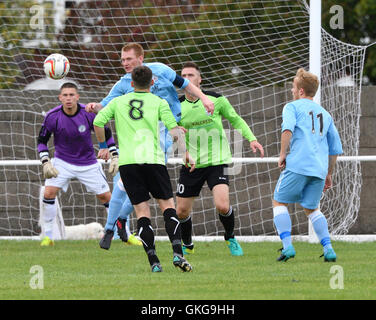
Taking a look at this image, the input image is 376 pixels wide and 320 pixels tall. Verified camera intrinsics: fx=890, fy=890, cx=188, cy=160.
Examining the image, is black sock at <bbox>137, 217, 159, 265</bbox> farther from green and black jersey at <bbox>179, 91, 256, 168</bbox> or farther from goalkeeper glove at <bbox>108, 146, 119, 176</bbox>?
goalkeeper glove at <bbox>108, 146, 119, 176</bbox>

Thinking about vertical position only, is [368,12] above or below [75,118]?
above

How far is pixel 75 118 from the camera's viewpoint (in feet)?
35.8

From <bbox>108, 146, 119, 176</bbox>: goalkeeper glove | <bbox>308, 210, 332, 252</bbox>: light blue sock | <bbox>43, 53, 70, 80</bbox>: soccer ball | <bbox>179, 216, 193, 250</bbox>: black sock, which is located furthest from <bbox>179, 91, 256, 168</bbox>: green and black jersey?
<bbox>43, 53, 70, 80</bbox>: soccer ball

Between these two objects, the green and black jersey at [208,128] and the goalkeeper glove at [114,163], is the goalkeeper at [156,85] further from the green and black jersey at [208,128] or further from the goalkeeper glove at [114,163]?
the goalkeeper glove at [114,163]

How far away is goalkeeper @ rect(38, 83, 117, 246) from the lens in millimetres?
10883

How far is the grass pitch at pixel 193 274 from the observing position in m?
6.23

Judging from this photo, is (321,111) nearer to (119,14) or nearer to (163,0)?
(163,0)

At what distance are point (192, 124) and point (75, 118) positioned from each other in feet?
6.47

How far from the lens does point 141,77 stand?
7.54 meters

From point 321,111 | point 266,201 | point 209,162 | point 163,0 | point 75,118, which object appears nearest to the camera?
point 321,111

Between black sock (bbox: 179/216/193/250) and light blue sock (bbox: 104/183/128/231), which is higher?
light blue sock (bbox: 104/183/128/231)

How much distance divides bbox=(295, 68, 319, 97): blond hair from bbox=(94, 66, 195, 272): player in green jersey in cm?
158

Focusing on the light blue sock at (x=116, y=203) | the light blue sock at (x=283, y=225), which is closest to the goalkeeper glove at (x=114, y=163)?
the light blue sock at (x=116, y=203)
